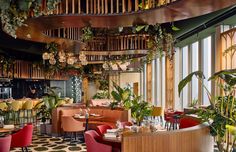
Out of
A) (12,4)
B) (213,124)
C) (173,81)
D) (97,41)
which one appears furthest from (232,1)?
(173,81)

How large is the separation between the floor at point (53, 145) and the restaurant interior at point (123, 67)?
29 mm

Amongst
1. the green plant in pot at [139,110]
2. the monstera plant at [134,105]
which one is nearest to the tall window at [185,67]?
the monstera plant at [134,105]

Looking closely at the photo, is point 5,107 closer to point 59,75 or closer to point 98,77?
point 59,75

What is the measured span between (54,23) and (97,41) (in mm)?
5073

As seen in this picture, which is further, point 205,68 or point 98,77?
point 98,77

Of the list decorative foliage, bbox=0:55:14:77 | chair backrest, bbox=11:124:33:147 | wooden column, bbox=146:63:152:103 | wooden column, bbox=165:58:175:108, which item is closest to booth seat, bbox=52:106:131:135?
chair backrest, bbox=11:124:33:147

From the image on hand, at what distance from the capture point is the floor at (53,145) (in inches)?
A: 304

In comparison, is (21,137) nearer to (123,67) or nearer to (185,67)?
(123,67)

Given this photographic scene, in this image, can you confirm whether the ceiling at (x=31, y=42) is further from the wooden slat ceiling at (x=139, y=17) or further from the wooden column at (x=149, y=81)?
the wooden column at (x=149, y=81)

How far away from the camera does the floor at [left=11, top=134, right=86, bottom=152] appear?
772cm

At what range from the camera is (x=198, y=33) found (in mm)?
9188

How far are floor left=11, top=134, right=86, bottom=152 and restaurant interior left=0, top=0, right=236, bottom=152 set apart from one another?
29 mm

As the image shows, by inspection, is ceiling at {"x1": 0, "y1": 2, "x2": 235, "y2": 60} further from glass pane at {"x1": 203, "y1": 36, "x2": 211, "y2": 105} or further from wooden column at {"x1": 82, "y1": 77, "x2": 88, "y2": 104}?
wooden column at {"x1": 82, "y1": 77, "x2": 88, "y2": 104}

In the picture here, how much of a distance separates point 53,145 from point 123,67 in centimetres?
540
